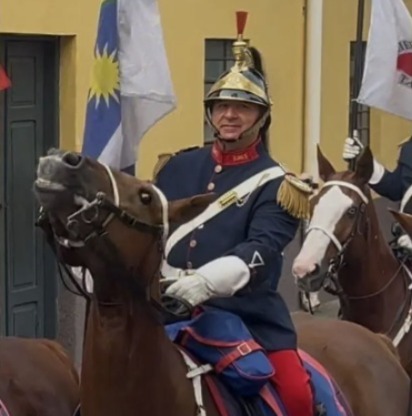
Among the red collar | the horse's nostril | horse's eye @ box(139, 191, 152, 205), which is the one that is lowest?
horse's eye @ box(139, 191, 152, 205)

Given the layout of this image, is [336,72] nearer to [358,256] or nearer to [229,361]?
[358,256]

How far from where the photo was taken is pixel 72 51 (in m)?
11.1

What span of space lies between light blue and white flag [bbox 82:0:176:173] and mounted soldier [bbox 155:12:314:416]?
984 mm

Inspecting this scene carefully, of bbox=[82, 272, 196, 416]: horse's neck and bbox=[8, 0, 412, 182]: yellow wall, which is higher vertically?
bbox=[8, 0, 412, 182]: yellow wall

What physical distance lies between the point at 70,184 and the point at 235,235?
1143 mm

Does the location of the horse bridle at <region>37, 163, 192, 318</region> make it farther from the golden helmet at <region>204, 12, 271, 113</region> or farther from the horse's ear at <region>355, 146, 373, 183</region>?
the horse's ear at <region>355, 146, 373, 183</region>

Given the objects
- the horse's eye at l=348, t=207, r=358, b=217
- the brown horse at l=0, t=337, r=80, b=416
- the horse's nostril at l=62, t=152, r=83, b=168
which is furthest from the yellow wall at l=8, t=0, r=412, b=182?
the horse's nostril at l=62, t=152, r=83, b=168

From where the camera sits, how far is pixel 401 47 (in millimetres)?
10000

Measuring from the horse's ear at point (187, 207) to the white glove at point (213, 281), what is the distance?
21cm

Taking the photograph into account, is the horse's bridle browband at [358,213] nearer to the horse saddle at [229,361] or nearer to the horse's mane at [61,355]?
the horse's mane at [61,355]

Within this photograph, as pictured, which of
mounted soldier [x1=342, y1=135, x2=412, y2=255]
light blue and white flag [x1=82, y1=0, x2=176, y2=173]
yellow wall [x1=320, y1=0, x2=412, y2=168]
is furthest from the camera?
yellow wall [x1=320, y1=0, x2=412, y2=168]

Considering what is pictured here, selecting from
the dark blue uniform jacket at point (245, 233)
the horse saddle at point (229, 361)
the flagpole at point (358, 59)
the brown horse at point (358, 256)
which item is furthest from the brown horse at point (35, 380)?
the flagpole at point (358, 59)

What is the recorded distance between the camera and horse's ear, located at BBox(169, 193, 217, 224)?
17.3 ft

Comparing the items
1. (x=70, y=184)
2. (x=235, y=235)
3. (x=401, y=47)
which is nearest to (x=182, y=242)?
(x=235, y=235)
